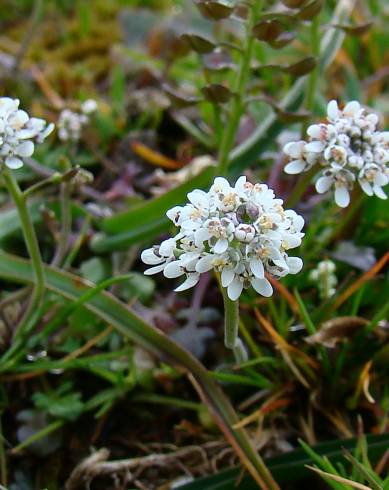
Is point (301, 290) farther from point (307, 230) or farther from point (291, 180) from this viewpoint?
point (291, 180)

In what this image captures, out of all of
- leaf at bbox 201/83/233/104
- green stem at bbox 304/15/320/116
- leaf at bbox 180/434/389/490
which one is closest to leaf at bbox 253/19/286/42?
leaf at bbox 201/83/233/104

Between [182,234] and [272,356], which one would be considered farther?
[272,356]

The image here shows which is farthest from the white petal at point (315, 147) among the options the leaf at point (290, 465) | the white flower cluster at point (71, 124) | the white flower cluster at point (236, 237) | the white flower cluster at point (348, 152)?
the white flower cluster at point (71, 124)

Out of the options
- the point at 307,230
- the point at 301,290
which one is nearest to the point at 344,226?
the point at 307,230

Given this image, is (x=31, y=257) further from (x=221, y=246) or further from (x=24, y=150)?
(x=221, y=246)

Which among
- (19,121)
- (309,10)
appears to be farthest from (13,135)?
(309,10)
